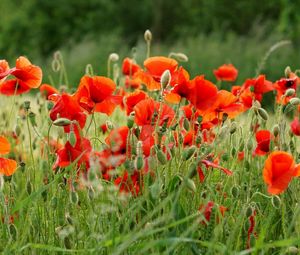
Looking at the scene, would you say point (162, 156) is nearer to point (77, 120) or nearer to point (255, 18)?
point (77, 120)

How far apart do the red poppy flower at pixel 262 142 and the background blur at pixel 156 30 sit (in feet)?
23.3

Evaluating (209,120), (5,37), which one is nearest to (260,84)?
(209,120)

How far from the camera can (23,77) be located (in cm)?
224

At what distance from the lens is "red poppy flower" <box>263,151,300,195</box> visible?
5.73 ft

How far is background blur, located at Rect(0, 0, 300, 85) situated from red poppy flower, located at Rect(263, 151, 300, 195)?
7.54 metres

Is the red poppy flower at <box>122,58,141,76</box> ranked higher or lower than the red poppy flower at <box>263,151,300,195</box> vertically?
lower

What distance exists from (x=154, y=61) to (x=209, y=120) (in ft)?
0.84

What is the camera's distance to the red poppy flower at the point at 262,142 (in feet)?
7.09

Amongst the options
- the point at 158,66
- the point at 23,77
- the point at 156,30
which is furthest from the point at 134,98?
the point at 156,30

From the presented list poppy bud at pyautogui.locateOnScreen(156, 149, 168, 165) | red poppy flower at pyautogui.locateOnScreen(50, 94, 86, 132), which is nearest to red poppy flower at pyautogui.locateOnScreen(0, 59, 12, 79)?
red poppy flower at pyautogui.locateOnScreen(50, 94, 86, 132)

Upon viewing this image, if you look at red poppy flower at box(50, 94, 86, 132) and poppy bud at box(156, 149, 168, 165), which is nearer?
poppy bud at box(156, 149, 168, 165)

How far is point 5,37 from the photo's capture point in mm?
13359

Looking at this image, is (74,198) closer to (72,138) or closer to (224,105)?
(72,138)

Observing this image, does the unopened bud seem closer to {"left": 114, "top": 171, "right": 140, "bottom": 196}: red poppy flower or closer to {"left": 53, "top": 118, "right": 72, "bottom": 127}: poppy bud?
{"left": 53, "top": 118, "right": 72, "bottom": 127}: poppy bud
